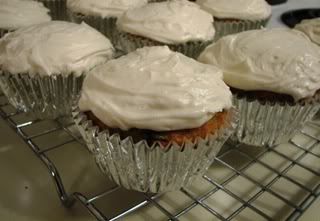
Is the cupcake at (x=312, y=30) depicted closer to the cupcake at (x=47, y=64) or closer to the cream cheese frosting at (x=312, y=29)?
the cream cheese frosting at (x=312, y=29)

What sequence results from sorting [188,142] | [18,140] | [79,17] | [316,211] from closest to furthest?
1. [188,142]
2. [316,211]
3. [18,140]
4. [79,17]

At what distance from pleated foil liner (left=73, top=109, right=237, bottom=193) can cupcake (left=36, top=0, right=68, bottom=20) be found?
928 millimetres

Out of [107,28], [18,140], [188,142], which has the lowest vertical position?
[18,140]

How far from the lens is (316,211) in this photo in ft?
2.67

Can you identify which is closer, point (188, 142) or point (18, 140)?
point (188, 142)

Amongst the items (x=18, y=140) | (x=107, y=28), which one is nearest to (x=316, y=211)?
(x=18, y=140)

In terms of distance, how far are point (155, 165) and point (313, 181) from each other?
408 millimetres

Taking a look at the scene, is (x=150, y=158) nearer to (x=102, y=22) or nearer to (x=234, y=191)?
(x=234, y=191)

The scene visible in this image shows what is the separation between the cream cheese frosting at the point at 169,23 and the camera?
47.8 inches

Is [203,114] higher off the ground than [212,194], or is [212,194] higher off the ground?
[203,114]

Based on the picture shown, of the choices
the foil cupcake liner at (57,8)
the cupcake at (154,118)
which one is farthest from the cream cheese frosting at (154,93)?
the foil cupcake liner at (57,8)

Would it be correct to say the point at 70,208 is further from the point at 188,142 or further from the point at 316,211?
the point at 316,211

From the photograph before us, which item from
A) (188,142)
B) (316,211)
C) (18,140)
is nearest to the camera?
(188,142)

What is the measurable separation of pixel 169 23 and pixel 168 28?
0.07 feet
